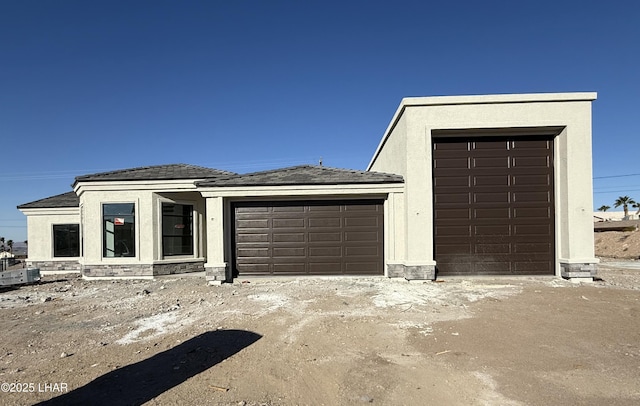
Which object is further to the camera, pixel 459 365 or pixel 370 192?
pixel 370 192

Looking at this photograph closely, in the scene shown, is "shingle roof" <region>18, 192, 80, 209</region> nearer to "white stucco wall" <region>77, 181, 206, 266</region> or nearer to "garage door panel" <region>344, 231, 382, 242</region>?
"white stucco wall" <region>77, 181, 206, 266</region>

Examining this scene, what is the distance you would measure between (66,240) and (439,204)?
17536 millimetres

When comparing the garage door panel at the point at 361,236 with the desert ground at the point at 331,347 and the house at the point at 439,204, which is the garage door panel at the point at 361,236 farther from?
the desert ground at the point at 331,347

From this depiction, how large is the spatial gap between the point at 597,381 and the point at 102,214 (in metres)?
14.8

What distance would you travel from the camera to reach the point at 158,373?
4.25 m

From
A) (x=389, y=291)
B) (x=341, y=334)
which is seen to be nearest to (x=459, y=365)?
(x=341, y=334)

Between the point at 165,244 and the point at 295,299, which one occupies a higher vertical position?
the point at 165,244

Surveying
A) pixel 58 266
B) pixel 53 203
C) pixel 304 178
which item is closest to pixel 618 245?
pixel 304 178

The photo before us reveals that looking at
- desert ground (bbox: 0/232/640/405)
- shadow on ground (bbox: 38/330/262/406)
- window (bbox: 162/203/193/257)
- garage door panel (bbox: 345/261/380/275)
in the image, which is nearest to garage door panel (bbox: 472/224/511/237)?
desert ground (bbox: 0/232/640/405)

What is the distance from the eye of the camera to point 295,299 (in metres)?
8.33

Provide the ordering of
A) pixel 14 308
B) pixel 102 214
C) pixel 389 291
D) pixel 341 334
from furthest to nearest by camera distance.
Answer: pixel 102 214, pixel 389 291, pixel 14 308, pixel 341 334

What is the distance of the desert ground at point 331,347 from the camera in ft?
12.3

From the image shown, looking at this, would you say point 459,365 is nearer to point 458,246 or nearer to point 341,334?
point 341,334

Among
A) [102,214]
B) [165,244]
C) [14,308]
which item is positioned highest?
[102,214]
